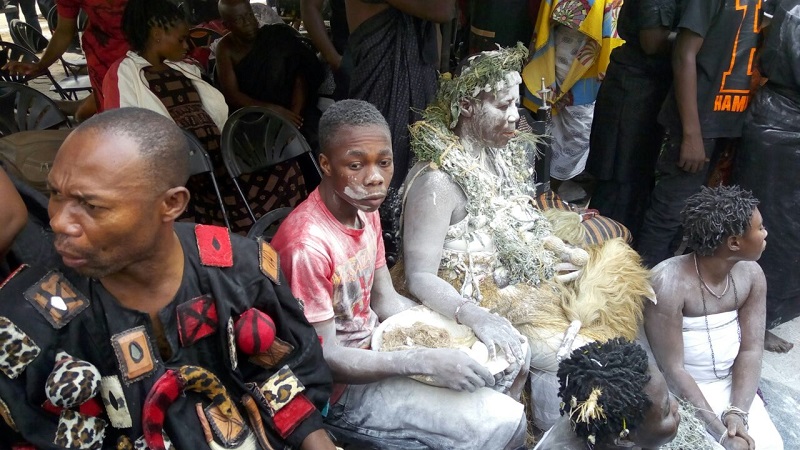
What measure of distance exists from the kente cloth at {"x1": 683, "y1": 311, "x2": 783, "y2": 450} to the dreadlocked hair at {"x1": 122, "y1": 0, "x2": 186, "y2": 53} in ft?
9.40

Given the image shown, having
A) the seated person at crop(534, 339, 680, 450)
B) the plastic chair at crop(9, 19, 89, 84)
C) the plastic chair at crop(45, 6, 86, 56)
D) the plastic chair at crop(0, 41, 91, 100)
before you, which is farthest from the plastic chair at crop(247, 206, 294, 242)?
the plastic chair at crop(9, 19, 89, 84)

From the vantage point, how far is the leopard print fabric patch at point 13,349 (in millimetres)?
1425

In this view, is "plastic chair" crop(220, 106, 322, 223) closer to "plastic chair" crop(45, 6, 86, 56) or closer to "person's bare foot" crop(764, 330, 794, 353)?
"person's bare foot" crop(764, 330, 794, 353)

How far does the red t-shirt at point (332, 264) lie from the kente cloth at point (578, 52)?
2478 millimetres

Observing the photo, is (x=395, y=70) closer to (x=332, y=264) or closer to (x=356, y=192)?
(x=356, y=192)

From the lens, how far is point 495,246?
2.75m

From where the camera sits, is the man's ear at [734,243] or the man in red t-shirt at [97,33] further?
the man in red t-shirt at [97,33]

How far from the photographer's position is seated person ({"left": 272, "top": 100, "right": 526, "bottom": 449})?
206 centimetres

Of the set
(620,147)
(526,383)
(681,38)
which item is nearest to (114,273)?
(526,383)

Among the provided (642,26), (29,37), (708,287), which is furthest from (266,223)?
(29,37)

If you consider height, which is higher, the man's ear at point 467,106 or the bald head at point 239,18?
the bald head at point 239,18

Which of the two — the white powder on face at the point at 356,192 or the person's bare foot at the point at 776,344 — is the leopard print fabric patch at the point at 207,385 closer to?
the white powder on face at the point at 356,192

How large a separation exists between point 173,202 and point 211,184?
71.1 inches

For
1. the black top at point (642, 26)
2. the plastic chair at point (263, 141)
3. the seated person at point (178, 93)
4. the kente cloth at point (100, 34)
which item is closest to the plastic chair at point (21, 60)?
the kente cloth at point (100, 34)
